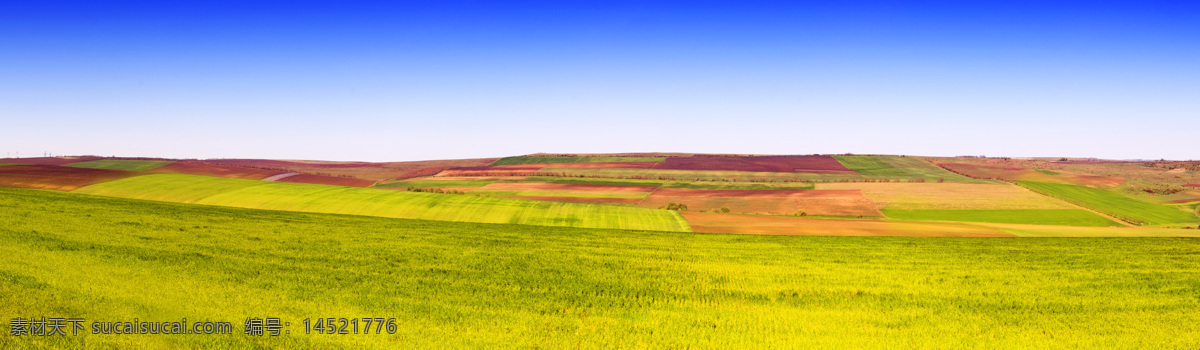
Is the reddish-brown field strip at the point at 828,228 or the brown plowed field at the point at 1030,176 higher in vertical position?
the brown plowed field at the point at 1030,176

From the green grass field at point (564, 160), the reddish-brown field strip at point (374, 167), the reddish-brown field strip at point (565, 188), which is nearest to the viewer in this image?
the reddish-brown field strip at point (565, 188)

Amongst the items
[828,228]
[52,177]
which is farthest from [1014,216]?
[52,177]

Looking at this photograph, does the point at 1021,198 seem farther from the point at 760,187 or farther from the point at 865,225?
the point at 865,225

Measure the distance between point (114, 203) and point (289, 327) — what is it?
2887cm

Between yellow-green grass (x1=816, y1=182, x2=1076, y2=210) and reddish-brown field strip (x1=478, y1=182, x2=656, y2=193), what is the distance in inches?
853

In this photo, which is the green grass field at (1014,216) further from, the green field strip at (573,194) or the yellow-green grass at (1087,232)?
the green field strip at (573,194)

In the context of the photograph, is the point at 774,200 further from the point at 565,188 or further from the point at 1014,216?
the point at 565,188

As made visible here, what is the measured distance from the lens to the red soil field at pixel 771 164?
9604 cm

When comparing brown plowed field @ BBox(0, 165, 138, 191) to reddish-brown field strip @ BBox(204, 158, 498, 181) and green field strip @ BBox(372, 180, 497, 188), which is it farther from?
reddish-brown field strip @ BBox(204, 158, 498, 181)

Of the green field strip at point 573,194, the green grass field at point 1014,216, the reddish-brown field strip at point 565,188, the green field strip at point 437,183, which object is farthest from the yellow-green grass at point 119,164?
the green grass field at point 1014,216

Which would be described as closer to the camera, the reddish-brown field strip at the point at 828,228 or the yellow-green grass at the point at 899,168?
the reddish-brown field strip at the point at 828,228

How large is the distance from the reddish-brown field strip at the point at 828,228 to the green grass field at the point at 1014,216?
30.8ft

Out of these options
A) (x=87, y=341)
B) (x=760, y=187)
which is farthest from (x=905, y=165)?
(x=87, y=341)

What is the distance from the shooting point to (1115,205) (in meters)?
57.6
